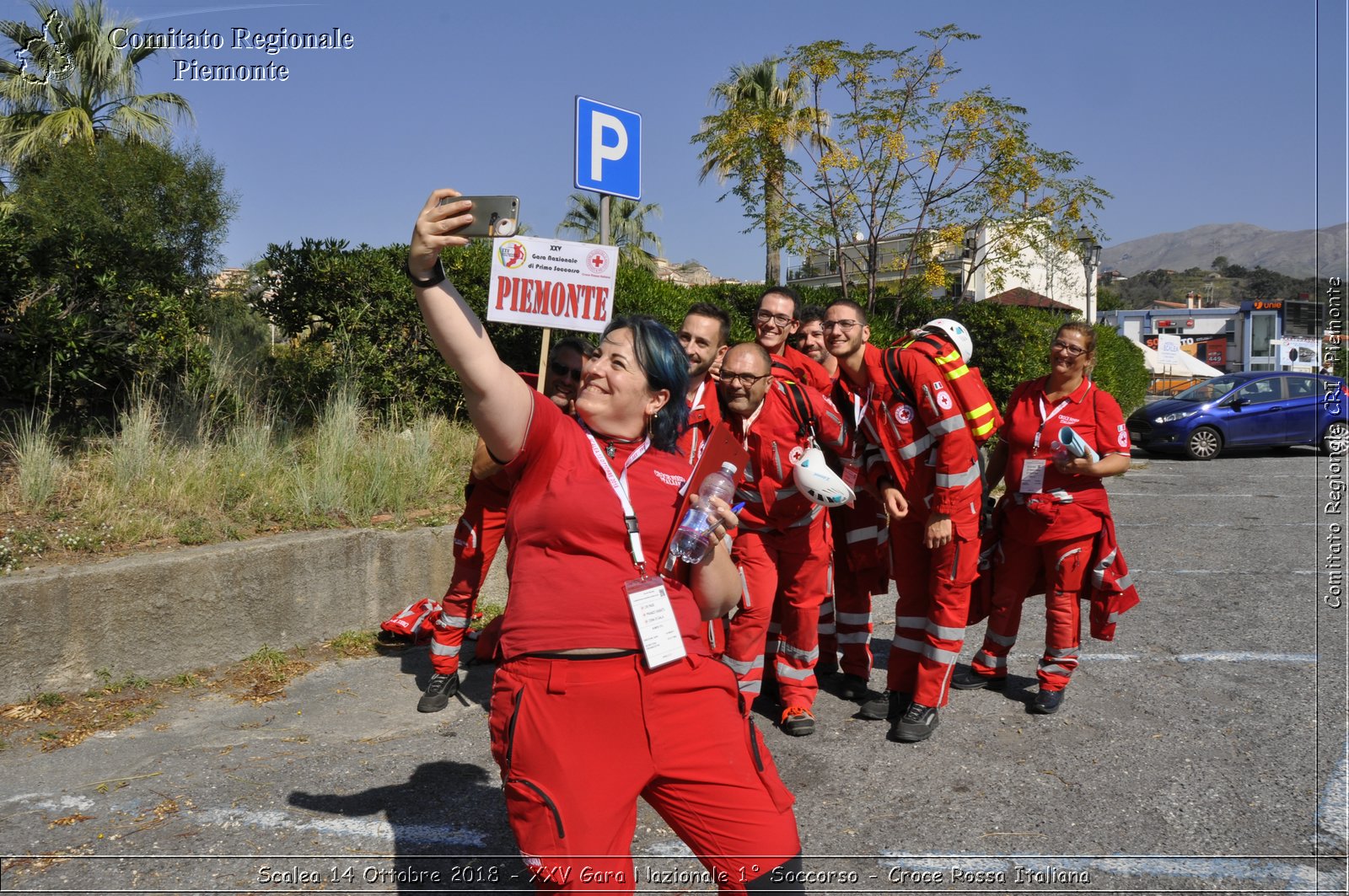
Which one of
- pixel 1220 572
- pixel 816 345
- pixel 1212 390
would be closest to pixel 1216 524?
pixel 1220 572

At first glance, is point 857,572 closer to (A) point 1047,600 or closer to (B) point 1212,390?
(A) point 1047,600

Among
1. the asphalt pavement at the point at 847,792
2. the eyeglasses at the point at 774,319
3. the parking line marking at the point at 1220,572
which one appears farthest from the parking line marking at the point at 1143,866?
the parking line marking at the point at 1220,572

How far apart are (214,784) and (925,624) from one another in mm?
3228

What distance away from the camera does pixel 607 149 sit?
7598mm

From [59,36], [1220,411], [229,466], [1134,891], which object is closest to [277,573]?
[229,466]

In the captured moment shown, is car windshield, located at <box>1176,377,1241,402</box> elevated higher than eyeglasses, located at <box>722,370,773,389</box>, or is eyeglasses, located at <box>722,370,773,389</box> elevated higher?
car windshield, located at <box>1176,377,1241,402</box>

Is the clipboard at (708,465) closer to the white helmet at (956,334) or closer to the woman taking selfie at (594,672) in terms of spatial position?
the woman taking selfie at (594,672)

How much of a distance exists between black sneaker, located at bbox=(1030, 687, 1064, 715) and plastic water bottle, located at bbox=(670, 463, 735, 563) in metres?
3.20

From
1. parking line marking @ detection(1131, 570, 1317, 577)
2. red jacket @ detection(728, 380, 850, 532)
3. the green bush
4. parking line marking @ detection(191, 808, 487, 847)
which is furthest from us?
Answer: parking line marking @ detection(1131, 570, 1317, 577)

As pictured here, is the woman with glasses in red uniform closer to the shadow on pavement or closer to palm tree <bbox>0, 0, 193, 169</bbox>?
the shadow on pavement

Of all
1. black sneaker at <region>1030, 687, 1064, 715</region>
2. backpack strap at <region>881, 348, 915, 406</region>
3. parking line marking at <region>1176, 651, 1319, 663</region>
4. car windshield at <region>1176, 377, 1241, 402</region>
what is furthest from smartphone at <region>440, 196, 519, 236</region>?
car windshield at <region>1176, 377, 1241, 402</region>

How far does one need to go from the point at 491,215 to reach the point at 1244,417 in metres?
19.2

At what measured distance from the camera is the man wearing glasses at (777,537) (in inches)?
180

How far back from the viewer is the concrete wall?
4.79m
